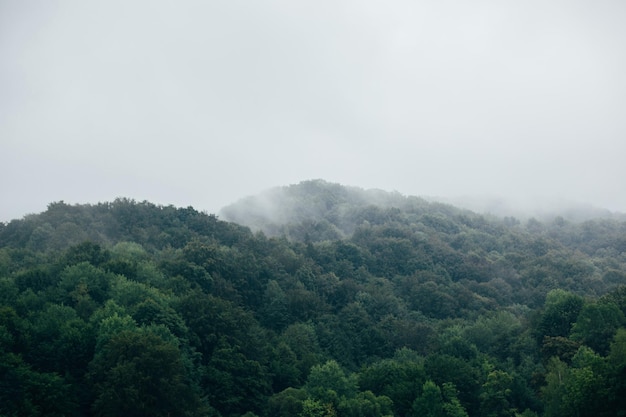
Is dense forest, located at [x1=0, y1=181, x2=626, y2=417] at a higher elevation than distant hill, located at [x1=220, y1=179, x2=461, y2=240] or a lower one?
lower

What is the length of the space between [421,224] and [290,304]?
2493 inches

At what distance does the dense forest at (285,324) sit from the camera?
46.8 meters

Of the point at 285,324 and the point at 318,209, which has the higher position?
the point at 318,209

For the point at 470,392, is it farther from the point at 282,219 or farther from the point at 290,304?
the point at 282,219

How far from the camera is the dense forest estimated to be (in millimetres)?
46781

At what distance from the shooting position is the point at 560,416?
48.6 meters

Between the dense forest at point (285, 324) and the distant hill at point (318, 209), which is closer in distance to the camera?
the dense forest at point (285, 324)

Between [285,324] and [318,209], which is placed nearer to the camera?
[285,324]

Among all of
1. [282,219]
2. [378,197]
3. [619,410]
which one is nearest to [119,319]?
[619,410]

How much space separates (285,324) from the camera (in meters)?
77.5

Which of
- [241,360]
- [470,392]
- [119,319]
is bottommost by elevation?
[470,392]

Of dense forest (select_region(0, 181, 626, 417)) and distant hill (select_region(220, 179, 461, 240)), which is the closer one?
dense forest (select_region(0, 181, 626, 417))

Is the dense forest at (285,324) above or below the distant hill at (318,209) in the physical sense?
below

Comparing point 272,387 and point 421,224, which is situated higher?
point 421,224
